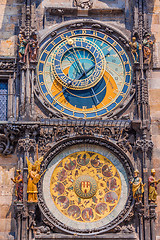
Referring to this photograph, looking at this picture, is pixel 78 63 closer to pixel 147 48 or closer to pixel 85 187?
pixel 147 48

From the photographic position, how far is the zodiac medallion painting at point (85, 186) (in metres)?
19.3

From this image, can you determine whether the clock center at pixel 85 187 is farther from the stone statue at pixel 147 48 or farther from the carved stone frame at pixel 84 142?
the stone statue at pixel 147 48

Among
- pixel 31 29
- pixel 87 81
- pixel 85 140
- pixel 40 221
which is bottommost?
pixel 40 221

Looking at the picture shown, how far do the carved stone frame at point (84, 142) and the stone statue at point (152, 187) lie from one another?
47cm

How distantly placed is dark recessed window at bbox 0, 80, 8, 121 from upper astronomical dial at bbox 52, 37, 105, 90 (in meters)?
1.35

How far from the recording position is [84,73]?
20391 mm

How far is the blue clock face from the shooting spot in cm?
2020

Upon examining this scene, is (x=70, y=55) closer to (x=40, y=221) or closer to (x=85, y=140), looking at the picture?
(x=85, y=140)

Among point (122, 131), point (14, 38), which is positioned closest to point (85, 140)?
point (122, 131)

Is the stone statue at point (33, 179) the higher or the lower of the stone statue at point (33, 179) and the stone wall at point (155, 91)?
the lower

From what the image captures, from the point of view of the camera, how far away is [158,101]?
2036 cm

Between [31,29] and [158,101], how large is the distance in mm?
3812

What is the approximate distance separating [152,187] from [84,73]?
11.5ft

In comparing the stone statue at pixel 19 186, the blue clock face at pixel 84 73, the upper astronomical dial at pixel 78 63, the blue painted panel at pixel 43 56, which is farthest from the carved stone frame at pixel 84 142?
the blue painted panel at pixel 43 56
